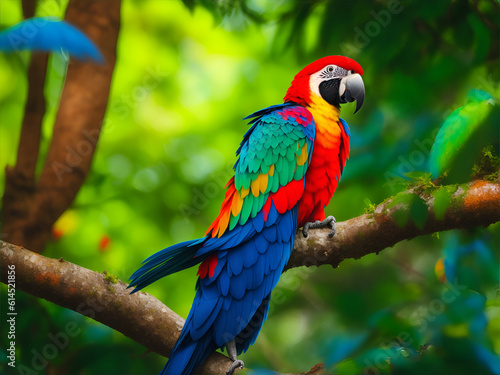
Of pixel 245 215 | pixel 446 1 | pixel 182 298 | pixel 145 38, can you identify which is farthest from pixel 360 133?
pixel 145 38

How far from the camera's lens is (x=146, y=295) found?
1.77 meters

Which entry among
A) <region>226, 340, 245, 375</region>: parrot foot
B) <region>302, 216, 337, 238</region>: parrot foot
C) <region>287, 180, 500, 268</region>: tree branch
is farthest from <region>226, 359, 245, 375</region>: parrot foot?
<region>302, 216, 337, 238</region>: parrot foot

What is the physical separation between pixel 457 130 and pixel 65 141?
201cm

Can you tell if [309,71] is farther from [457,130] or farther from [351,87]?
[457,130]

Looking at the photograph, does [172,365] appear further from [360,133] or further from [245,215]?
[360,133]

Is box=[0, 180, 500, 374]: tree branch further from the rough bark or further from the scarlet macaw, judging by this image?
the rough bark

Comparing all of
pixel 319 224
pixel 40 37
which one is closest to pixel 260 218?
pixel 319 224

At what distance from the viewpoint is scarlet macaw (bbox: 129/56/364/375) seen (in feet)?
5.38

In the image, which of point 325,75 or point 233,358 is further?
point 325,75

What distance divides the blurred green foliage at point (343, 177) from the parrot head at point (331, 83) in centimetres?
35

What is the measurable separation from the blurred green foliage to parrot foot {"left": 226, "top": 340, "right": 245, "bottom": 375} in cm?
33

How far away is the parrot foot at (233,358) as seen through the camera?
1.62 meters

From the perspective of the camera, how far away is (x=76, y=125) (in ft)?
8.79

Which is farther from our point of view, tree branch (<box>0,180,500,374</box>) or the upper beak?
the upper beak
